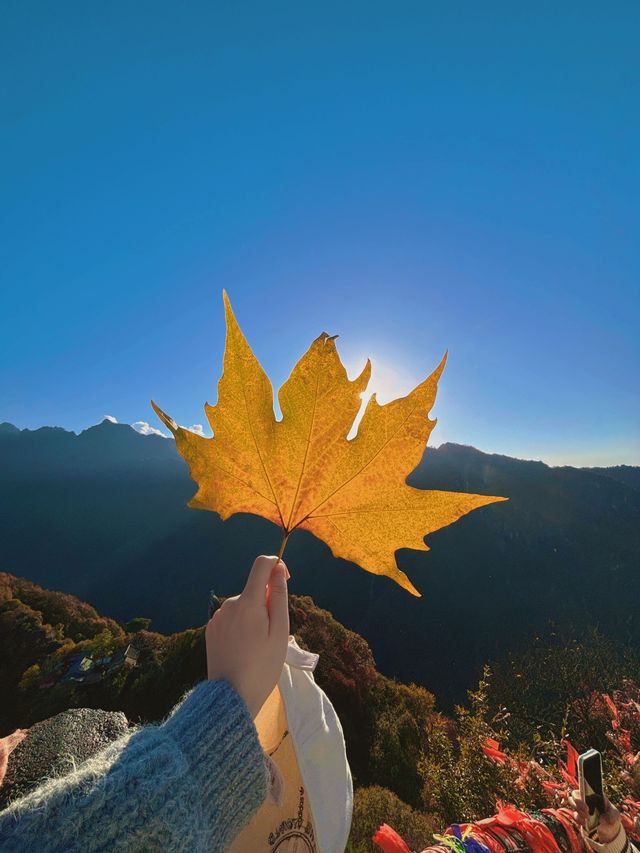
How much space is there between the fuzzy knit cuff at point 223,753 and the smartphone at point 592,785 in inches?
24.9

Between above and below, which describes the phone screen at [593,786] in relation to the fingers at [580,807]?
above

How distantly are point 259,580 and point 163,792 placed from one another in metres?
0.29

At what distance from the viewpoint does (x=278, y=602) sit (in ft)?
2.28

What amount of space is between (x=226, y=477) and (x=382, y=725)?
983 cm

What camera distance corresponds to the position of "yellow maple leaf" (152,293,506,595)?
0.77 m

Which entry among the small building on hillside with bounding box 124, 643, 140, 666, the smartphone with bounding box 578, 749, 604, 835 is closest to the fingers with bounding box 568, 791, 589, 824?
the smartphone with bounding box 578, 749, 604, 835

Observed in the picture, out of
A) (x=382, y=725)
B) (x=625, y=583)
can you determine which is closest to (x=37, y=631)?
(x=382, y=725)

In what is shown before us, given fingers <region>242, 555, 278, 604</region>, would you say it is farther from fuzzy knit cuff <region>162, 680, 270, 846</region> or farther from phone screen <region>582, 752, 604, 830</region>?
phone screen <region>582, 752, 604, 830</region>

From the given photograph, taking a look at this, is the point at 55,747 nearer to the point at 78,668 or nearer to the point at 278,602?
the point at 278,602

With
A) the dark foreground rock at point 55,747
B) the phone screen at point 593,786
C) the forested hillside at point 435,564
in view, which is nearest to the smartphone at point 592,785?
the phone screen at point 593,786

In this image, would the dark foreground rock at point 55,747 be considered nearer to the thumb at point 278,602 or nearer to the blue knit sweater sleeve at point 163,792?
the blue knit sweater sleeve at point 163,792

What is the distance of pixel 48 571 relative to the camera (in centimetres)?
5131

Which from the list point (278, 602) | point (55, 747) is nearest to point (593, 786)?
point (278, 602)

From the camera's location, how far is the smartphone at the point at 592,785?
2.46 feet
